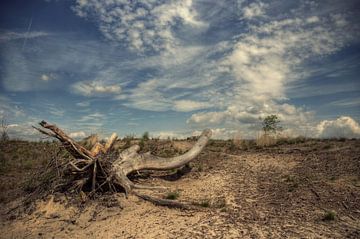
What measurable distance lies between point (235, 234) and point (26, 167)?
9.01 metres

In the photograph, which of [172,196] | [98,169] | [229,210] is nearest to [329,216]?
[229,210]

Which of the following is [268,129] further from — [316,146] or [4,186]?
[4,186]

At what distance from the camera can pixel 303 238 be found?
5.12 metres

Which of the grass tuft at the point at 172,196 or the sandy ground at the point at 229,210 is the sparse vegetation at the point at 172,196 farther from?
the sandy ground at the point at 229,210

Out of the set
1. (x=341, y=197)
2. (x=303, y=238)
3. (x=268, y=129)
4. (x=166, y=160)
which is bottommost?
(x=303, y=238)

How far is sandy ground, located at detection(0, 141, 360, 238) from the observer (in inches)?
218

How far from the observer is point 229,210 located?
20.9 ft

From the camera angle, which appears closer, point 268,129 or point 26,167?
point 26,167

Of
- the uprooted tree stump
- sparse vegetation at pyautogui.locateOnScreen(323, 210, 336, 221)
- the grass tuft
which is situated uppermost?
the uprooted tree stump

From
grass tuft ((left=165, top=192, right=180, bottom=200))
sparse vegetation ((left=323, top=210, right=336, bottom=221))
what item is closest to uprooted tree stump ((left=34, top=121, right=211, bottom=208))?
grass tuft ((left=165, top=192, right=180, bottom=200))

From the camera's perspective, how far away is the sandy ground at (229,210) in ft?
18.2

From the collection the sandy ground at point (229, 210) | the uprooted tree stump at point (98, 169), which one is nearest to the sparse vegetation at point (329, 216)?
the sandy ground at point (229, 210)

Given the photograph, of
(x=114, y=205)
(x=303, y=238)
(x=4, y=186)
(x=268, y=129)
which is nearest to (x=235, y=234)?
(x=303, y=238)

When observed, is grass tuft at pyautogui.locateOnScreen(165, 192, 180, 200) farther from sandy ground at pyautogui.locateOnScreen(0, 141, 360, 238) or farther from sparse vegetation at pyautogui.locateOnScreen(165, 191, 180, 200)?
sandy ground at pyautogui.locateOnScreen(0, 141, 360, 238)
